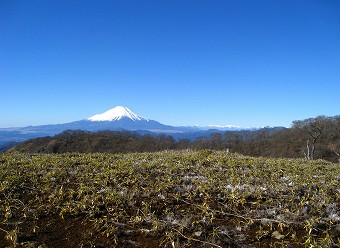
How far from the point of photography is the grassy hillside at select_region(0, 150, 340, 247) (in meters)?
4.32

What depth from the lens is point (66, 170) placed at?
7.60 m

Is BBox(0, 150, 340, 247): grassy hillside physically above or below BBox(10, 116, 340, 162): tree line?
above

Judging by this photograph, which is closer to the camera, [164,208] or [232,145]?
[164,208]

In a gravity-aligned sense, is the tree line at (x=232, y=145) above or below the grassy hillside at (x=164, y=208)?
below

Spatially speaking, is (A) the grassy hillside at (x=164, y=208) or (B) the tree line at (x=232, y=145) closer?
(A) the grassy hillside at (x=164, y=208)

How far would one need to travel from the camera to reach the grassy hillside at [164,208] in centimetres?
432

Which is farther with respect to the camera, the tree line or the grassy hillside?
the tree line

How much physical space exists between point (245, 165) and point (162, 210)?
14.1 ft

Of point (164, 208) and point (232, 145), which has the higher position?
point (164, 208)

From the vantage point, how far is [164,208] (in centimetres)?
536

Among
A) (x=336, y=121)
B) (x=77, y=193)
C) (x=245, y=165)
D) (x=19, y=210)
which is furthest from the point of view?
(x=336, y=121)

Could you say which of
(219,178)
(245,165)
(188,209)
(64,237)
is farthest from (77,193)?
(245,165)

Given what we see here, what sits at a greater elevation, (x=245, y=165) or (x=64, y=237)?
(x=245, y=165)

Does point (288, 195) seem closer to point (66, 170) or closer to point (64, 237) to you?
point (64, 237)
